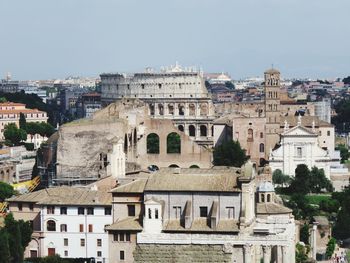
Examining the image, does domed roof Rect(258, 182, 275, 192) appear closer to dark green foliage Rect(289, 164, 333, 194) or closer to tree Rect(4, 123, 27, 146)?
dark green foliage Rect(289, 164, 333, 194)

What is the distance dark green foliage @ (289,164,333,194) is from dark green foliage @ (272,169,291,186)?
0.63 meters

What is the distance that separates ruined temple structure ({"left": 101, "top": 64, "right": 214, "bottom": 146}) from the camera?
88.2 m

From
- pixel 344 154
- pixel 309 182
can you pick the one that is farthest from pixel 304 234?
pixel 344 154

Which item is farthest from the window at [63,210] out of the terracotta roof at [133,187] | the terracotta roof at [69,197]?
the terracotta roof at [133,187]

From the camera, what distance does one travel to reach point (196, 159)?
209 ft

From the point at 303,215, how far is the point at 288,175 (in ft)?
43.4

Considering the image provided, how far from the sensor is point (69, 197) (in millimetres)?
39500

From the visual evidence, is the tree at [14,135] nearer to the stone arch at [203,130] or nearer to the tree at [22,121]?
the tree at [22,121]

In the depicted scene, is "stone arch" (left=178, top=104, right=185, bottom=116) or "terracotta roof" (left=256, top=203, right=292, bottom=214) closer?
"terracotta roof" (left=256, top=203, right=292, bottom=214)

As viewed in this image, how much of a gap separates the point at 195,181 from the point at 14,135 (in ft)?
161

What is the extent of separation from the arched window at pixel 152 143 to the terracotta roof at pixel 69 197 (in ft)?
84.2

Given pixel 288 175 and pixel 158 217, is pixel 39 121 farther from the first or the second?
pixel 158 217

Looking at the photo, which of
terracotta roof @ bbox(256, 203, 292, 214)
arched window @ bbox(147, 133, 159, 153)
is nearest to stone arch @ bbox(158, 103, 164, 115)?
arched window @ bbox(147, 133, 159, 153)

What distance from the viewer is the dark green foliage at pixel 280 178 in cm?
6188
